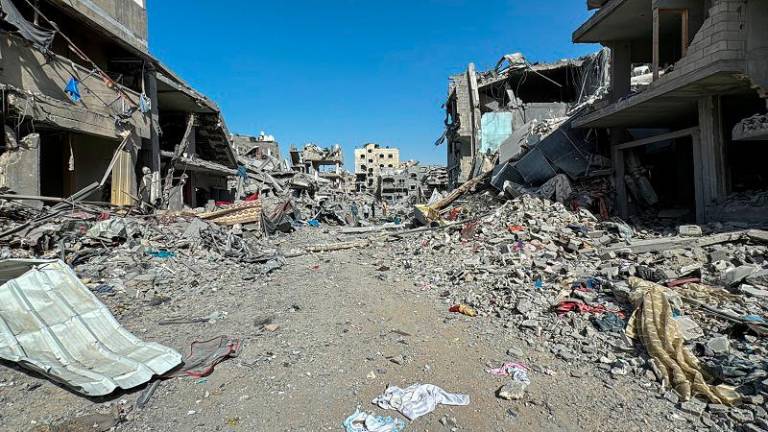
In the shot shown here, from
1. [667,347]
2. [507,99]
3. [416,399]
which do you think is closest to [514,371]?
[416,399]

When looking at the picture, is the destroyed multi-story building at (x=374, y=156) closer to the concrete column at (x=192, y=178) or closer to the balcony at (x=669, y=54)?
the concrete column at (x=192, y=178)

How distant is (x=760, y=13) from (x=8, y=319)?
12343 mm

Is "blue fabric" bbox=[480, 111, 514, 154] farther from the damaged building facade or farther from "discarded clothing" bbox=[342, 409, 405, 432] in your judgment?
"discarded clothing" bbox=[342, 409, 405, 432]

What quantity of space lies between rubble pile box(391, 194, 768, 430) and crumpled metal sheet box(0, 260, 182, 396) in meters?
4.47

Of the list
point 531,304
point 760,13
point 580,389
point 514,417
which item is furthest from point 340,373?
point 760,13

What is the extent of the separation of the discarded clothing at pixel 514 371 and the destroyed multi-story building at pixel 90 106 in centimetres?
1016

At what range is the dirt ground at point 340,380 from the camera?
3.15 metres

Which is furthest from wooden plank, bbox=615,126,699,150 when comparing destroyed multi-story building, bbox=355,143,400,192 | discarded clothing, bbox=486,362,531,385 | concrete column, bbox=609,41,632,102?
destroyed multi-story building, bbox=355,143,400,192

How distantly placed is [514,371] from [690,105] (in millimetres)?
9361

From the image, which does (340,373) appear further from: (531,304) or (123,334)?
(531,304)

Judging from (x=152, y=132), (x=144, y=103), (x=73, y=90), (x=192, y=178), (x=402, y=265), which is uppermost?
(x=144, y=103)

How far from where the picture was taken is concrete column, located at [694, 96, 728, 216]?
866 centimetres

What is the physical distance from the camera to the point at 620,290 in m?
5.37

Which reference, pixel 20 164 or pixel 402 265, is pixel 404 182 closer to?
pixel 402 265
